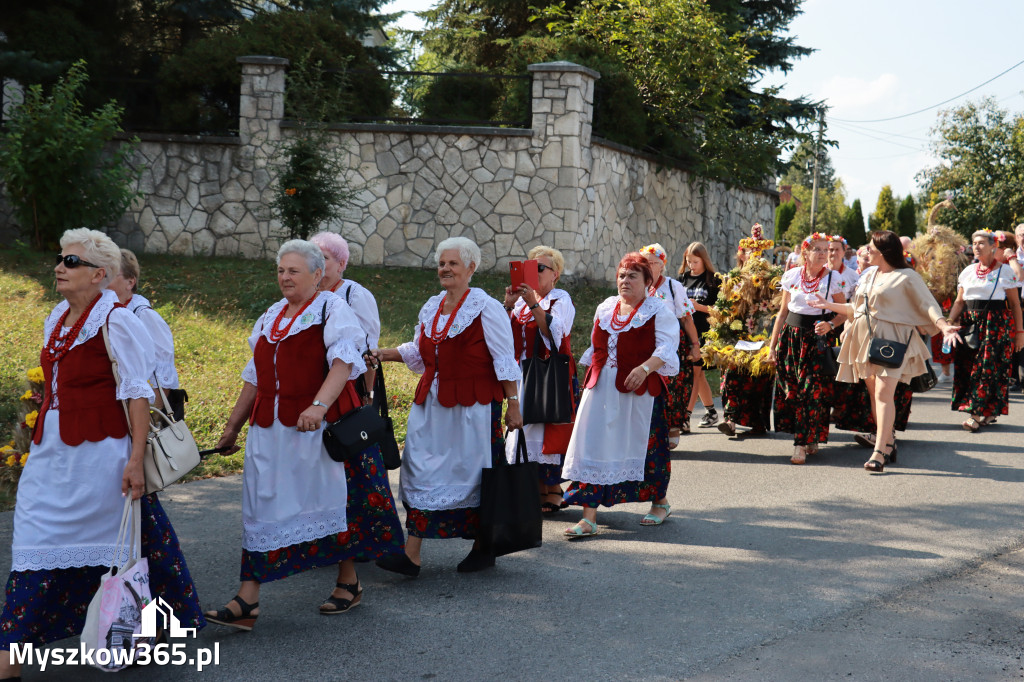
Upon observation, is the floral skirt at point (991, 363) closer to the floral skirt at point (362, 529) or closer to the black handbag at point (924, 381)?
the black handbag at point (924, 381)

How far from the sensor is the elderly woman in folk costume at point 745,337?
989 cm

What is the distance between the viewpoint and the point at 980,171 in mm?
37156

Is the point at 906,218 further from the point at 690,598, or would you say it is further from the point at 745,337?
the point at 690,598

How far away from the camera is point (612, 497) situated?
21.5ft

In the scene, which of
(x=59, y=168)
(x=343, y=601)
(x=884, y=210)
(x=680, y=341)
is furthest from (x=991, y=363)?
(x=884, y=210)

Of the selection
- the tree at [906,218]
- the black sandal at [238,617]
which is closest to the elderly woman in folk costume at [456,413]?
the black sandal at [238,617]

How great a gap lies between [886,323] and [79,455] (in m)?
6.74

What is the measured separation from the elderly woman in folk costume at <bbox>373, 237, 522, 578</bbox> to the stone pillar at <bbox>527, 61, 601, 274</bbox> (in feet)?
37.2

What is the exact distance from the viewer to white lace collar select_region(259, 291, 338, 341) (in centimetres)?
477

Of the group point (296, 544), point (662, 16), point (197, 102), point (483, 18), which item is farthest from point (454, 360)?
point (483, 18)

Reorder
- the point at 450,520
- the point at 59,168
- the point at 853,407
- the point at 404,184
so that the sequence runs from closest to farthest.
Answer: the point at 450,520 < the point at 853,407 < the point at 59,168 < the point at 404,184

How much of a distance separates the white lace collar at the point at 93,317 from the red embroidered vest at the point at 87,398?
22 millimetres

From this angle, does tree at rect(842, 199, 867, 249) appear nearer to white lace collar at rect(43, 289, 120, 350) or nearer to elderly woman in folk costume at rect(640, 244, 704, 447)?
elderly woman in folk costume at rect(640, 244, 704, 447)

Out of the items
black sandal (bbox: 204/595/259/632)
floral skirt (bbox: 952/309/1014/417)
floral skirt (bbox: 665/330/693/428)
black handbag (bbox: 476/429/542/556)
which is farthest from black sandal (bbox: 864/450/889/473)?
black sandal (bbox: 204/595/259/632)
